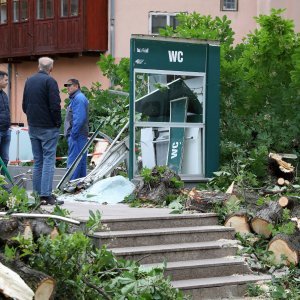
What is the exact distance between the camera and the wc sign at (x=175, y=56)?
47.6ft

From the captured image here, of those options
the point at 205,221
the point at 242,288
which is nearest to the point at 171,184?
the point at 205,221

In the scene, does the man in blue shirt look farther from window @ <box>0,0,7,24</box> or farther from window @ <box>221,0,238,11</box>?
window @ <box>0,0,7,24</box>

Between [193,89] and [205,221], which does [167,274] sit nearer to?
[205,221]

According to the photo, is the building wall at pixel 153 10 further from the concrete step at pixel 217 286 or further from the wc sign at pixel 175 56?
the concrete step at pixel 217 286

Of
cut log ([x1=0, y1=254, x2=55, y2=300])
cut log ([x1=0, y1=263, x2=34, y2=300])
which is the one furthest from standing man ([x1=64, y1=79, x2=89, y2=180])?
cut log ([x1=0, y1=263, x2=34, y2=300])

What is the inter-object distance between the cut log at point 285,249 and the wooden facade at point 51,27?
77.0 ft

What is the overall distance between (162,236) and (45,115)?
2612 millimetres

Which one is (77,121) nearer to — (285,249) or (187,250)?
(187,250)

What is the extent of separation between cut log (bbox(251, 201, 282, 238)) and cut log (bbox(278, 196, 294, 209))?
0.36 metres

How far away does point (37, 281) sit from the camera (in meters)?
8.36

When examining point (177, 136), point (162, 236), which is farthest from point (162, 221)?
point (177, 136)

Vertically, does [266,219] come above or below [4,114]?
below

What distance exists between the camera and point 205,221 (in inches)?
465

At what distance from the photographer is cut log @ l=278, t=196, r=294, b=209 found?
12.4 m
